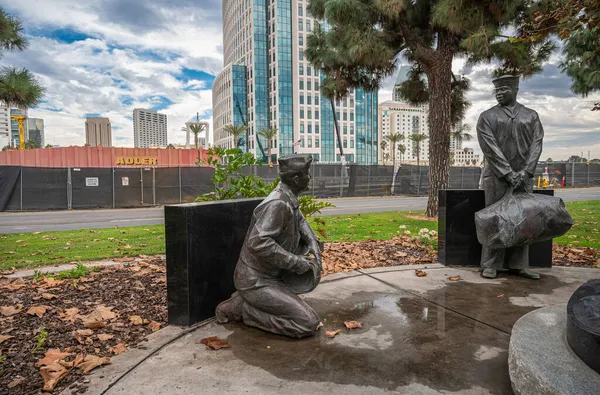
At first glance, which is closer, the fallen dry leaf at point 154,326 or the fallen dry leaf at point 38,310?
the fallen dry leaf at point 154,326

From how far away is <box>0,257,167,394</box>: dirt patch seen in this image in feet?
9.59

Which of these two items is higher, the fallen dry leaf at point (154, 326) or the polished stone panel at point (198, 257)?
the polished stone panel at point (198, 257)

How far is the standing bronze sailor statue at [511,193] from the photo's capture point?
482 cm

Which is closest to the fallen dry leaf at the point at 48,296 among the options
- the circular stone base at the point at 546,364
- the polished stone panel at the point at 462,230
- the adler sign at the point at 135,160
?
the circular stone base at the point at 546,364

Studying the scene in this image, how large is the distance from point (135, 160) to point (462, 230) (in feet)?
103

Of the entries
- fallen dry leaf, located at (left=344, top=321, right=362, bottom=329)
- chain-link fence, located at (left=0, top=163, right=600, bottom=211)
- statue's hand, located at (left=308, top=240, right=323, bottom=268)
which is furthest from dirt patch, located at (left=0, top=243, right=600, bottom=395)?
chain-link fence, located at (left=0, top=163, right=600, bottom=211)

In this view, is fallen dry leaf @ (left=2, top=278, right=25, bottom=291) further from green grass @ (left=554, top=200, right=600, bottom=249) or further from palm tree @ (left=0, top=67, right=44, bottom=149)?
green grass @ (left=554, top=200, right=600, bottom=249)

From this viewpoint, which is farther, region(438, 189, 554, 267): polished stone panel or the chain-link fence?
the chain-link fence

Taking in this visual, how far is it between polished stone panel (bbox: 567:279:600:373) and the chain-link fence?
1440 centimetres

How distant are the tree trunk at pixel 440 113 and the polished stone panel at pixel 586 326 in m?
9.58

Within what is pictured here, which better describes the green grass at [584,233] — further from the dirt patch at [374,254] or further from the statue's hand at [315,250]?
the statue's hand at [315,250]

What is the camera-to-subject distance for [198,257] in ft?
12.2

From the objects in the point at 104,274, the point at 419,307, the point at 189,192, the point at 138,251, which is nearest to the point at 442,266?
the point at 419,307

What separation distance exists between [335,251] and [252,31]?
95773 millimetres
